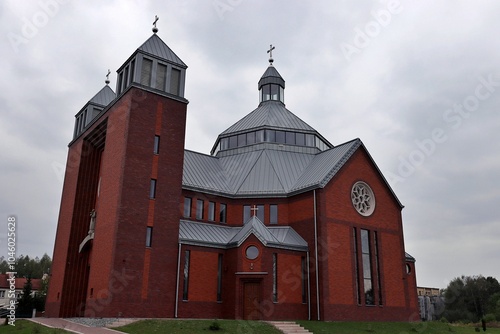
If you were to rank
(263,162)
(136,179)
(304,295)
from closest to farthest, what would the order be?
(136,179), (304,295), (263,162)

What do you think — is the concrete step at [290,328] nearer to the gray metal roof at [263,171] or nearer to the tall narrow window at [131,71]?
the gray metal roof at [263,171]

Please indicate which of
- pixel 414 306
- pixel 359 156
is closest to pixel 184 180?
pixel 359 156

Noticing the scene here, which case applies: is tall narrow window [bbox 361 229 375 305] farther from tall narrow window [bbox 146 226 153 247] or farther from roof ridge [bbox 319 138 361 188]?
tall narrow window [bbox 146 226 153 247]

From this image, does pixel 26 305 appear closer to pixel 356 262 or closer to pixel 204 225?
pixel 204 225

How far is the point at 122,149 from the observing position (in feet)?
85.3

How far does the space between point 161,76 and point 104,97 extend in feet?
31.0

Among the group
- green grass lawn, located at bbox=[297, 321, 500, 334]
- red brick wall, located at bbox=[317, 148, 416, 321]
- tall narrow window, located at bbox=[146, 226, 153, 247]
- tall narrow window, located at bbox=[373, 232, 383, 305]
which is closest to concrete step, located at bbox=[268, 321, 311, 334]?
green grass lawn, located at bbox=[297, 321, 500, 334]

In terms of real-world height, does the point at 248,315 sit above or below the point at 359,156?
below

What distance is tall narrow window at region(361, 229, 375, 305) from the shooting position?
29.8m

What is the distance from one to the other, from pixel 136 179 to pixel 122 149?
6.76 feet

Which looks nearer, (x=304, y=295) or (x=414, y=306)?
(x=304, y=295)

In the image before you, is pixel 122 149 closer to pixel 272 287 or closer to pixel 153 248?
pixel 153 248

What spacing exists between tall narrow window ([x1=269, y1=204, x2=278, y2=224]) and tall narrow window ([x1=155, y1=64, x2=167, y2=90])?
449 inches

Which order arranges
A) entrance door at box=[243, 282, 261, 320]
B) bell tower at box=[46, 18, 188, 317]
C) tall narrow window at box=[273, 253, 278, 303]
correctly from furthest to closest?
tall narrow window at box=[273, 253, 278, 303], entrance door at box=[243, 282, 261, 320], bell tower at box=[46, 18, 188, 317]
